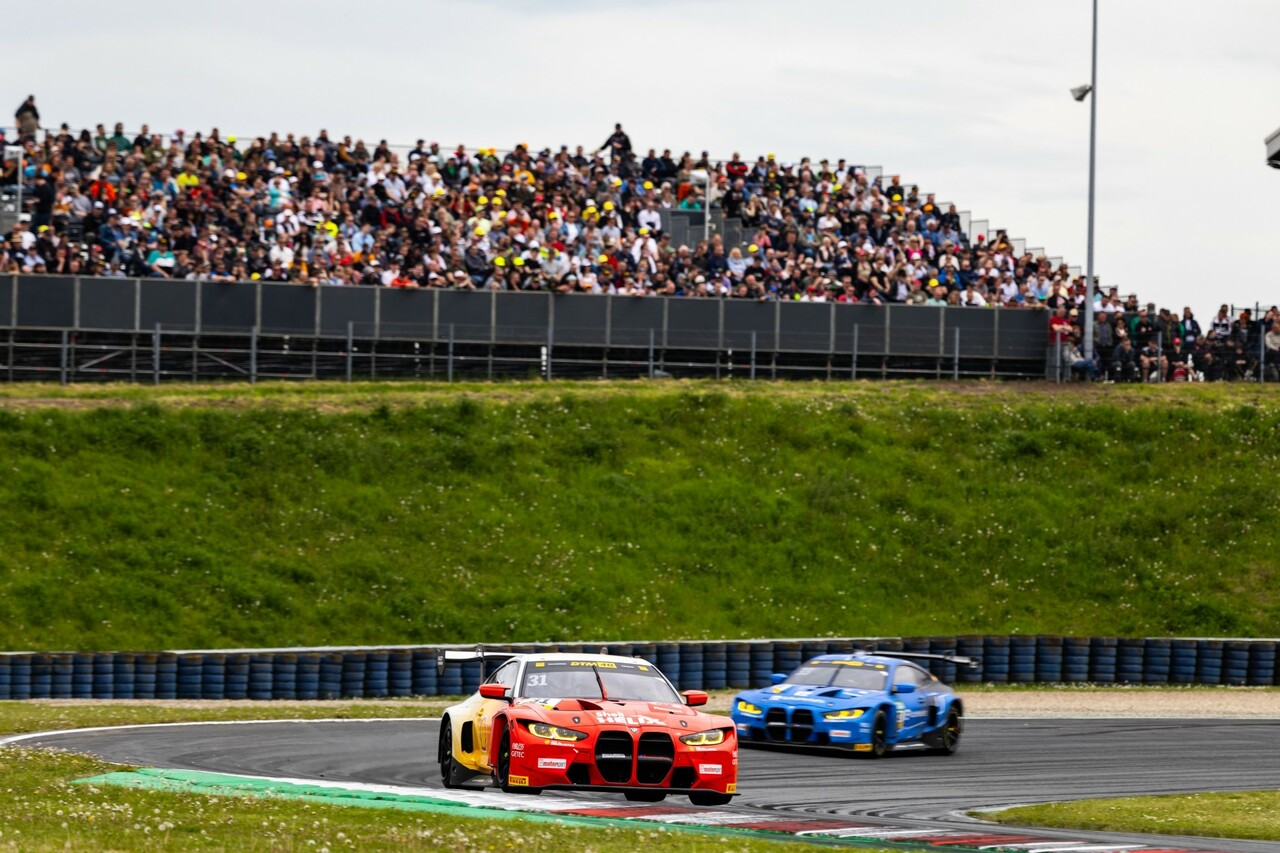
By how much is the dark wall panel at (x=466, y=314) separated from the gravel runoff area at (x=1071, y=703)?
12.8 m

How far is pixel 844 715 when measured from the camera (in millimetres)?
20922

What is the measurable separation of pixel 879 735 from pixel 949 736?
44.9 inches

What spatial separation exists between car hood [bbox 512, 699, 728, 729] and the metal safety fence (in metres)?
23.9

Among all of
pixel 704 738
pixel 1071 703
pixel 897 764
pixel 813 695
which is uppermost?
pixel 704 738

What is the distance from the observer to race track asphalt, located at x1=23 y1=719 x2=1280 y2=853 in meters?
16.0

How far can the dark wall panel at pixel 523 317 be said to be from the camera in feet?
129

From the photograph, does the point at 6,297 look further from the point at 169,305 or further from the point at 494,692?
the point at 494,692

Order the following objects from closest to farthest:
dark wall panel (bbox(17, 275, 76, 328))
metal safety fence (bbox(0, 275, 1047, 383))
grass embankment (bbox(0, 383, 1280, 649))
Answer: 1. grass embankment (bbox(0, 383, 1280, 649))
2. dark wall panel (bbox(17, 275, 76, 328))
3. metal safety fence (bbox(0, 275, 1047, 383))

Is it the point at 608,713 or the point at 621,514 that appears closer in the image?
the point at 608,713

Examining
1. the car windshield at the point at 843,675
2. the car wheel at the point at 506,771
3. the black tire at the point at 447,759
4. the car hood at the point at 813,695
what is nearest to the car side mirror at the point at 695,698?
the car wheel at the point at 506,771

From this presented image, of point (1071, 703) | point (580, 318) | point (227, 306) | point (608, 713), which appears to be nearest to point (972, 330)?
point (580, 318)

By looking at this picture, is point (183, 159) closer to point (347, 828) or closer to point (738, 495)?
point (738, 495)

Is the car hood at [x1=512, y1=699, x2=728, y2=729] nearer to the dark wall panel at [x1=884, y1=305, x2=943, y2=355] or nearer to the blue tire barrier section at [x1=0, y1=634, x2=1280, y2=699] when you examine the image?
the blue tire barrier section at [x1=0, y1=634, x2=1280, y2=699]

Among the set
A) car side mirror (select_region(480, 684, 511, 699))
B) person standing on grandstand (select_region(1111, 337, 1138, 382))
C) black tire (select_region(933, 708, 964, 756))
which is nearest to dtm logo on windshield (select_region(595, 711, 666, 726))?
car side mirror (select_region(480, 684, 511, 699))
